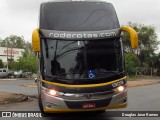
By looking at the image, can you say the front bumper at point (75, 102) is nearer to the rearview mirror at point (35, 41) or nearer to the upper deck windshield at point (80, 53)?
the upper deck windshield at point (80, 53)

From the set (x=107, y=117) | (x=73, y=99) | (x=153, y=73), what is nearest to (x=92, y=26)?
(x=73, y=99)

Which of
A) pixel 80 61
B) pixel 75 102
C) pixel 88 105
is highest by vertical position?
pixel 80 61

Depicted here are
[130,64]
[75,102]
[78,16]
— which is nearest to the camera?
[75,102]

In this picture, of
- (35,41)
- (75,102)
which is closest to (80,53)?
(35,41)

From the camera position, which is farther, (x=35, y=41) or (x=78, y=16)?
(x=78, y=16)

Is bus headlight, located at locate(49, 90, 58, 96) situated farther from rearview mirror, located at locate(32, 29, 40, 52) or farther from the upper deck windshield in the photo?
rearview mirror, located at locate(32, 29, 40, 52)

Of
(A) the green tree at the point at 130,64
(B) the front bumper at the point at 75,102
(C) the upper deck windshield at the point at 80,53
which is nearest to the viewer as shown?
(B) the front bumper at the point at 75,102

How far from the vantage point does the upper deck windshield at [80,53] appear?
1002 cm

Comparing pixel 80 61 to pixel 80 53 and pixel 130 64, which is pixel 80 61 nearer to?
pixel 80 53

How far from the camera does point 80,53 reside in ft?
33.4

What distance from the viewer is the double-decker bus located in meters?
9.78

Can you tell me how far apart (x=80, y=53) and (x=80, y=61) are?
0.24 m

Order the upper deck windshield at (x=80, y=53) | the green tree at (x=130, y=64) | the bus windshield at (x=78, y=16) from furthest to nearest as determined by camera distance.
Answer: the green tree at (x=130, y=64), the bus windshield at (x=78, y=16), the upper deck windshield at (x=80, y=53)

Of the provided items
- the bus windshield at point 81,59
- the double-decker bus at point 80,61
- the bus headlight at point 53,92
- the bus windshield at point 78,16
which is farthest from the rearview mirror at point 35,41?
the bus headlight at point 53,92
